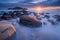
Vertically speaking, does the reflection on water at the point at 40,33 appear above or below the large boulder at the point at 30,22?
below

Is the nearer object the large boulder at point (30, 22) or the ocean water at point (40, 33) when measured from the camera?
the ocean water at point (40, 33)

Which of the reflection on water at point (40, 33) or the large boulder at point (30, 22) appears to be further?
the large boulder at point (30, 22)

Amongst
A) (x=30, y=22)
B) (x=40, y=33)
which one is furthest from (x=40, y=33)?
(x=30, y=22)

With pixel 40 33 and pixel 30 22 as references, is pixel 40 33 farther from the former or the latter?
pixel 30 22

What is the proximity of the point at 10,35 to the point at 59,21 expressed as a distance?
1822 millimetres

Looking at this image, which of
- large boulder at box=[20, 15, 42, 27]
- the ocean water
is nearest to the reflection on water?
the ocean water

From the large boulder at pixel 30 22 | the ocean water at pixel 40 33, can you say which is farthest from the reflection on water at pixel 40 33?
the large boulder at pixel 30 22

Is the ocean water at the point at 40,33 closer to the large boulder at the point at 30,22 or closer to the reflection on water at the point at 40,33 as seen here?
the reflection on water at the point at 40,33

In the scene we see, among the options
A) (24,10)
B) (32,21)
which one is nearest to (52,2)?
(24,10)

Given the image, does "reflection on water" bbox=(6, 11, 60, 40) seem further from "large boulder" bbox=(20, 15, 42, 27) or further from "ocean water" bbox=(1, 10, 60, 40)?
"large boulder" bbox=(20, 15, 42, 27)

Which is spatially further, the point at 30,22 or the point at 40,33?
the point at 30,22

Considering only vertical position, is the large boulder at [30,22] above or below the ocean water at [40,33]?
above

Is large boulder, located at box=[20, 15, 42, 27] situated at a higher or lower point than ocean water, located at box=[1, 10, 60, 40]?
higher

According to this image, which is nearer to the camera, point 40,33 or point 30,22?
point 40,33
